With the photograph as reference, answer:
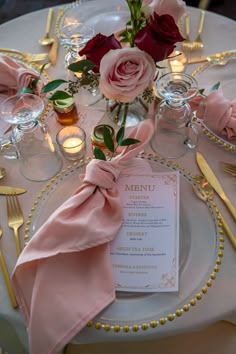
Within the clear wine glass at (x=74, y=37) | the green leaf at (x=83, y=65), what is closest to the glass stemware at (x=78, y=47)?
the clear wine glass at (x=74, y=37)

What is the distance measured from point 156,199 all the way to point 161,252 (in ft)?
0.43

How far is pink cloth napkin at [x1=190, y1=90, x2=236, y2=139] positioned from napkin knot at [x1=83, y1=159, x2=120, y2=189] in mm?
291

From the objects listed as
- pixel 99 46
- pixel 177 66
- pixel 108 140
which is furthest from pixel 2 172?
pixel 177 66

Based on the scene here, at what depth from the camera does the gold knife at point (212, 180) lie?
889 millimetres

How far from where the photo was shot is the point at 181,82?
3.14ft

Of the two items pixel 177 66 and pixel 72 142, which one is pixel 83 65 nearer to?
pixel 72 142

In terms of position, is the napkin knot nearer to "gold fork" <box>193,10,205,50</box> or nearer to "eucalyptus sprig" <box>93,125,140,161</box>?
"eucalyptus sprig" <box>93,125,140,161</box>

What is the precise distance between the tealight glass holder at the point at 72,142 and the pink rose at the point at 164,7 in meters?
0.34

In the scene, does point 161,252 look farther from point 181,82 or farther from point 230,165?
point 181,82

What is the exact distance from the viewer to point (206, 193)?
904 millimetres

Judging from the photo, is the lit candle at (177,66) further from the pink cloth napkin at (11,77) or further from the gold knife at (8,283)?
the gold knife at (8,283)

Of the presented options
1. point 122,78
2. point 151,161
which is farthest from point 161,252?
point 122,78

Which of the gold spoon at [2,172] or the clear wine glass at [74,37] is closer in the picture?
the gold spoon at [2,172]

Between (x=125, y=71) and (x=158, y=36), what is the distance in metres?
0.09
